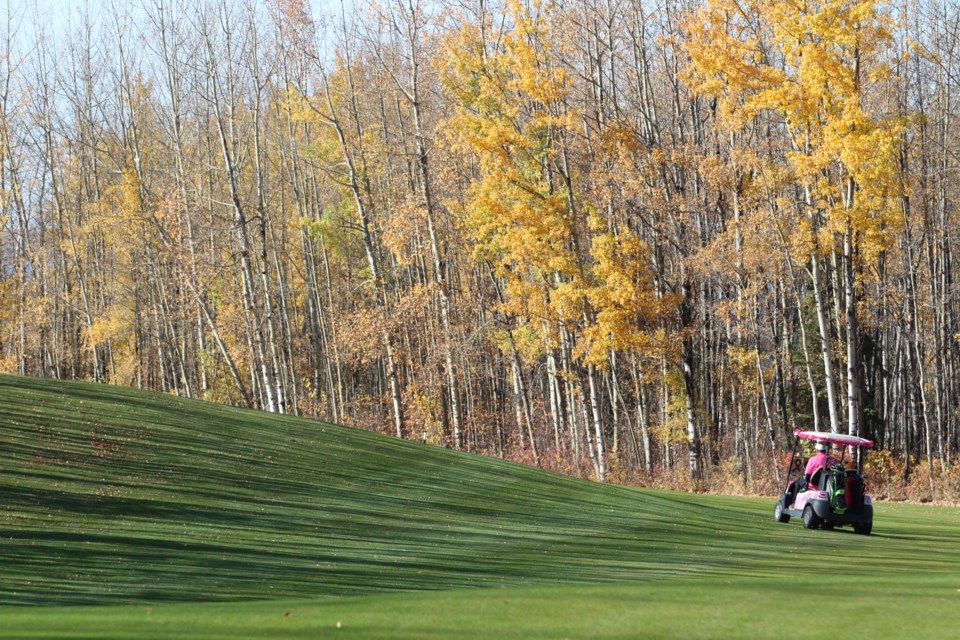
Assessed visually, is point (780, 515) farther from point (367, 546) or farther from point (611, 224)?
point (611, 224)

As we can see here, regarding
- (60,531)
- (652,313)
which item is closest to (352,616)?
(60,531)

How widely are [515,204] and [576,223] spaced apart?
2.02m

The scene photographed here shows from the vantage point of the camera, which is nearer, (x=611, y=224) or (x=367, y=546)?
(x=367, y=546)

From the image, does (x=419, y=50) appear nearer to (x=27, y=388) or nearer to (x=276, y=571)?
(x=27, y=388)

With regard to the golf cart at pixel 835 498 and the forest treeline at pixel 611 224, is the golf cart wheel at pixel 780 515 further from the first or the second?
the forest treeline at pixel 611 224

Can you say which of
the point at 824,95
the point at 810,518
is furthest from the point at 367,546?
the point at 824,95

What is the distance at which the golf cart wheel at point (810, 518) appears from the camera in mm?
15680

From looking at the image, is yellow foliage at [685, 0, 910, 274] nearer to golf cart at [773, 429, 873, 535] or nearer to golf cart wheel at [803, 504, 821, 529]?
golf cart at [773, 429, 873, 535]

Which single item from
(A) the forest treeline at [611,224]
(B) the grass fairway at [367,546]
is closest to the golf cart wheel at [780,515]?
(B) the grass fairway at [367,546]

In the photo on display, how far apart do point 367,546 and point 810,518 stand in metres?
7.67

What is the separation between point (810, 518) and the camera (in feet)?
51.9

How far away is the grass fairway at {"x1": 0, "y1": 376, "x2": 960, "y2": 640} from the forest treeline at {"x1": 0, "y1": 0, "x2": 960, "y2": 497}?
769cm

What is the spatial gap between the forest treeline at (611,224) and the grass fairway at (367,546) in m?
7.69

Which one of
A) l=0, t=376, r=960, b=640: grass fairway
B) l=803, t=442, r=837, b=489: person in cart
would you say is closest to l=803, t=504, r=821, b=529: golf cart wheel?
l=803, t=442, r=837, b=489: person in cart
